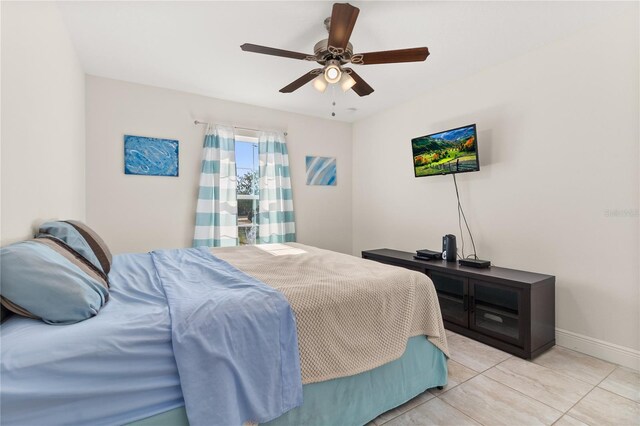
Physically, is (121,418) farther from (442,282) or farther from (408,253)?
(408,253)

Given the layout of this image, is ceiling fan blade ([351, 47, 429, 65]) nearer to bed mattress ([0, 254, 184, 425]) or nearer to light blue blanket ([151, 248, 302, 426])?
light blue blanket ([151, 248, 302, 426])

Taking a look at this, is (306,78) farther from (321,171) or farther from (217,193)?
(321,171)

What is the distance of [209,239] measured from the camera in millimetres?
3662

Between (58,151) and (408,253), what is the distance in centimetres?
351

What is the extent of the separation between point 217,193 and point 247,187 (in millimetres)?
480

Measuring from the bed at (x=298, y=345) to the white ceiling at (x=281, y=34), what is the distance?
5.95 feet

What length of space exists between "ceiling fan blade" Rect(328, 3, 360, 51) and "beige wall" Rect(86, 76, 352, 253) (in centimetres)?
226

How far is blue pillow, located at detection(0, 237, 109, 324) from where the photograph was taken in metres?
1.05

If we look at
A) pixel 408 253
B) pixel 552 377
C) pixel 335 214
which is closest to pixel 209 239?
pixel 335 214

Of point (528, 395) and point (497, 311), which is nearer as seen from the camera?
point (528, 395)

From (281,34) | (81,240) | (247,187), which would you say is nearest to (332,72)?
(281,34)

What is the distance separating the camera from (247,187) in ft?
13.5

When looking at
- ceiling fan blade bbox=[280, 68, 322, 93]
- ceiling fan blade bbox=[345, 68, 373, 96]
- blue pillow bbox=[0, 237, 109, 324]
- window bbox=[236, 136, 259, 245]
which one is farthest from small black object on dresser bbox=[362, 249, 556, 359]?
blue pillow bbox=[0, 237, 109, 324]

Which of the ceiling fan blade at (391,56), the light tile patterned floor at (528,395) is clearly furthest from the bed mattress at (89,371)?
the ceiling fan blade at (391,56)
